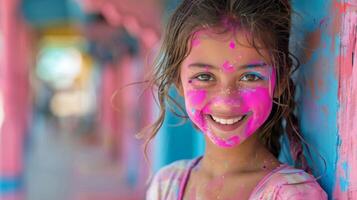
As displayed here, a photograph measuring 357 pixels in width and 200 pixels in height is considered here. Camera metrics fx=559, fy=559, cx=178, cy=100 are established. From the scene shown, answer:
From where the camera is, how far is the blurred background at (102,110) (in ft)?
13.2

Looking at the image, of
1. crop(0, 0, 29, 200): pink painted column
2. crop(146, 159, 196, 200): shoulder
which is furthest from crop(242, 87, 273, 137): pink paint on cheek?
crop(0, 0, 29, 200): pink painted column

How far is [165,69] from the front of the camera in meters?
1.57

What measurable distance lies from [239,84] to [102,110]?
11019 millimetres

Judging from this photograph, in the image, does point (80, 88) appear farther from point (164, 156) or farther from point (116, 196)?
point (164, 156)

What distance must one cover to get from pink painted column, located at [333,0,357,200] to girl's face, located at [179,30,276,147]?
21cm

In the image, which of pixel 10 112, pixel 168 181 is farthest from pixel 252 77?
pixel 10 112

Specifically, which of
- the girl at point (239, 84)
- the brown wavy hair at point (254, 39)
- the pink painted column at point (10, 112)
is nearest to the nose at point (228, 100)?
the girl at point (239, 84)

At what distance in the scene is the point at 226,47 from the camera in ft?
4.63

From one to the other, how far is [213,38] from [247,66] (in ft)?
0.37

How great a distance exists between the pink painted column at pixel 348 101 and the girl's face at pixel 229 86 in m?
0.21

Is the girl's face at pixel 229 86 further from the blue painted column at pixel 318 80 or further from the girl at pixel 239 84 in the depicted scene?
the blue painted column at pixel 318 80

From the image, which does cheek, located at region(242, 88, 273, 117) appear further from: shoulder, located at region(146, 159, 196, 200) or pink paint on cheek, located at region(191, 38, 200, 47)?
shoulder, located at region(146, 159, 196, 200)

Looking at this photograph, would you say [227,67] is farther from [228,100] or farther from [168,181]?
[168,181]

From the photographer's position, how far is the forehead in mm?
1401
